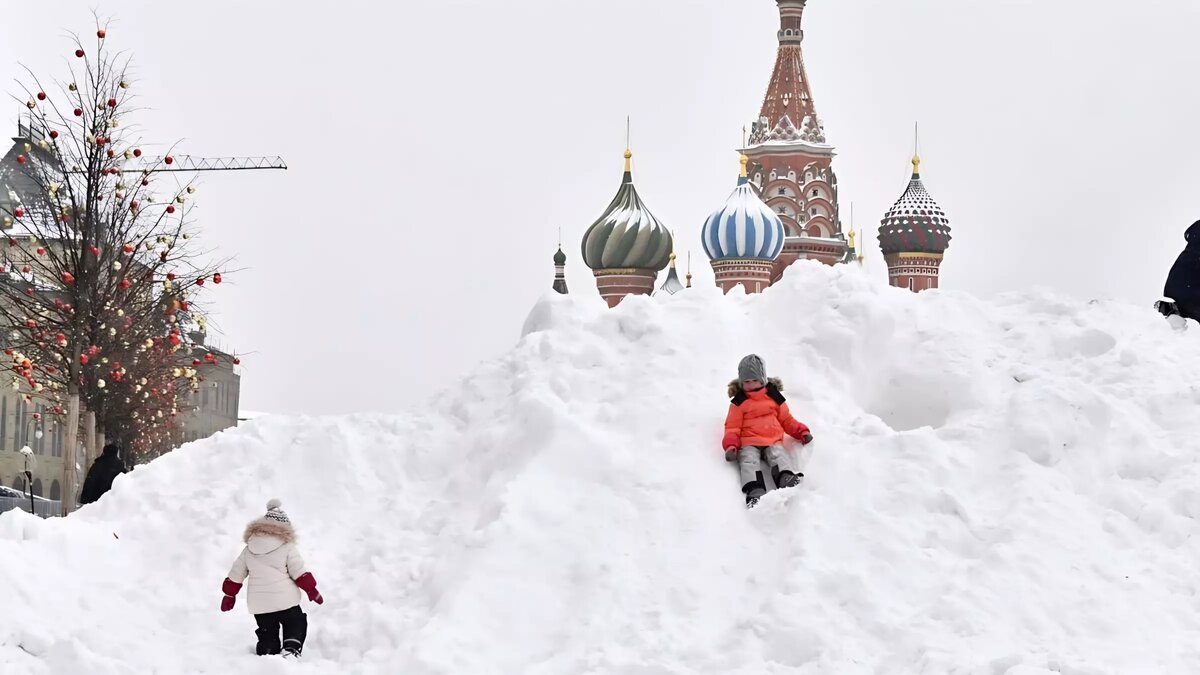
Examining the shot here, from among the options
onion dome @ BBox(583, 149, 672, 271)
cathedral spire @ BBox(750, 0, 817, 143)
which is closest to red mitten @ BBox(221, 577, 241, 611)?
onion dome @ BBox(583, 149, 672, 271)

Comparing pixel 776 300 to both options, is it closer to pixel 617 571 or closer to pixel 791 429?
pixel 791 429

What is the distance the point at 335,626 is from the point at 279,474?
188 centimetres

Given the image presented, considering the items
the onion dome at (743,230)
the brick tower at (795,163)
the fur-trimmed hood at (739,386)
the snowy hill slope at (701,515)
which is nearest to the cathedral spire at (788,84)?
the brick tower at (795,163)

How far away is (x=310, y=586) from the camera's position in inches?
368

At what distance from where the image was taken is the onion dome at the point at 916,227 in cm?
6103

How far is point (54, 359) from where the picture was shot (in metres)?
20.6

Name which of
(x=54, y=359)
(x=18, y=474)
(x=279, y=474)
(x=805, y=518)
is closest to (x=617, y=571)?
(x=805, y=518)

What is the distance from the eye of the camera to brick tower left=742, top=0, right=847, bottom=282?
57.6 meters

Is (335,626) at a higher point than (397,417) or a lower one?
lower

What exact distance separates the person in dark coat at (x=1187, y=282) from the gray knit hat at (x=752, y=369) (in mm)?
4334

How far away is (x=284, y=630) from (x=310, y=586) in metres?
0.35

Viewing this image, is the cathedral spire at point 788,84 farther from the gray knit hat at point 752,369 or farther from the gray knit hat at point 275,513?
the gray knit hat at point 275,513

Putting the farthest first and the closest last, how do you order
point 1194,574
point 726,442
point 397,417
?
point 397,417, point 726,442, point 1194,574

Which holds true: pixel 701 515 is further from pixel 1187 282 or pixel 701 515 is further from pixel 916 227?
pixel 916 227
